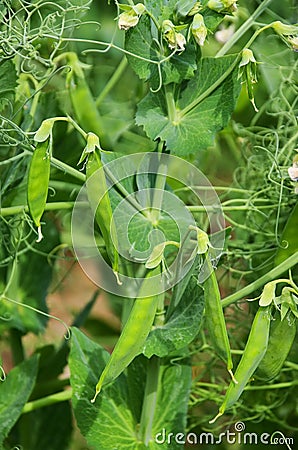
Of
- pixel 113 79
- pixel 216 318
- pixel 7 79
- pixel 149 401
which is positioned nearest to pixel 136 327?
pixel 216 318

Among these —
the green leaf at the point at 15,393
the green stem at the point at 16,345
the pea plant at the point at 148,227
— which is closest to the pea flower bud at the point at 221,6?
the pea plant at the point at 148,227

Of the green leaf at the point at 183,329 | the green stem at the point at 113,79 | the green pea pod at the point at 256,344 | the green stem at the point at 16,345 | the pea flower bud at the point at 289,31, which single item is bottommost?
the green stem at the point at 16,345

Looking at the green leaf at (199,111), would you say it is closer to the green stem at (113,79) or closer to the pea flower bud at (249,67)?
the pea flower bud at (249,67)

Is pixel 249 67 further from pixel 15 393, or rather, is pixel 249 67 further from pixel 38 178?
pixel 15 393

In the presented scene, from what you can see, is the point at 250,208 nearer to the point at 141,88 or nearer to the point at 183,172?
the point at 183,172

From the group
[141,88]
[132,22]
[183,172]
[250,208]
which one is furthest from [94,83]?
[132,22]

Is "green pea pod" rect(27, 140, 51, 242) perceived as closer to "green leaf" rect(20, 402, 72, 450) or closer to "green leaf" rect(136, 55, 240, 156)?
"green leaf" rect(136, 55, 240, 156)
